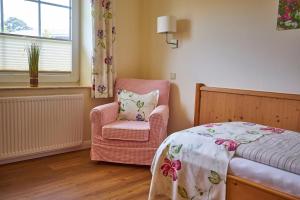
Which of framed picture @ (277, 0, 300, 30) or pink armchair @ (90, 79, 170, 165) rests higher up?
framed picture @ (277, 0, 300, 30)

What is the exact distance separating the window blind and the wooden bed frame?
5.38 feet

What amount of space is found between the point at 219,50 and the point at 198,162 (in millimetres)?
1505

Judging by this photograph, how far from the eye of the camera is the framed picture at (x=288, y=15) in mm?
2223

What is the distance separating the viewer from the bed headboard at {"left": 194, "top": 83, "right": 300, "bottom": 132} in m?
2.26

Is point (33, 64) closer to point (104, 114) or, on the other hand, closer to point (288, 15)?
point (104, 114)

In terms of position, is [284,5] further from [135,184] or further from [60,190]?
[60,190]

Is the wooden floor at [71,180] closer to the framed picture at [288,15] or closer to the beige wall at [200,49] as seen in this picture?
the beige wall at [200,49]

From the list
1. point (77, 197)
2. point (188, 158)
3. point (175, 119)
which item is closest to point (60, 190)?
point (77, 197)

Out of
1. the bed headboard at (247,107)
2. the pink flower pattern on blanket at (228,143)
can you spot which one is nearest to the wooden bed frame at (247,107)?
the bed headboard at (247,107)

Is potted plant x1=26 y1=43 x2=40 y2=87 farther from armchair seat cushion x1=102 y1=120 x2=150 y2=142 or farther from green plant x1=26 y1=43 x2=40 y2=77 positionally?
armchair seat cushion x1=102 y1=120 x2=150 y2=142

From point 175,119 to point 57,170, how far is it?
1.49 m

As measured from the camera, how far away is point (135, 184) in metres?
2.38

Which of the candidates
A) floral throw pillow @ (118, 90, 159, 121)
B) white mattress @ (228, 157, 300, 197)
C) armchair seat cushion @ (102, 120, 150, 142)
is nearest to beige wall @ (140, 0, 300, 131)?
Result: floral throw pillow @ (118, 90, 159, 121)

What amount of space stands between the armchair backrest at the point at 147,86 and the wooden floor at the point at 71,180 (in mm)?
879
